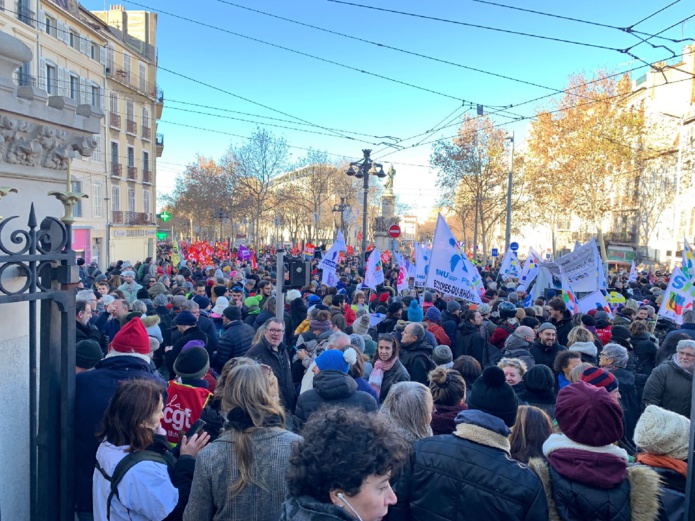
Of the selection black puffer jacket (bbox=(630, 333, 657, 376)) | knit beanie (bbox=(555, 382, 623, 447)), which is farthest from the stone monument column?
knit beanie (bbox=(555, 382, 623, 447))

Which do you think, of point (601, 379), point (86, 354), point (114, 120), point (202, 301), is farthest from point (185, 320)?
point (114, 120)

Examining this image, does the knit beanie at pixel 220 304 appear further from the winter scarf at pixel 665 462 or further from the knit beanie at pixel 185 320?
the winter scarf at pixel 665 462

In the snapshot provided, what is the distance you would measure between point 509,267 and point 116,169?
84.2ft

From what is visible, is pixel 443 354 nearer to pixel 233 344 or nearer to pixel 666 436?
pixel 233 344

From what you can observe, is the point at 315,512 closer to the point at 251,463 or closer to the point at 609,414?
the point at 251,463

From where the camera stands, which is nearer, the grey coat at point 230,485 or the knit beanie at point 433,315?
the grey coat at point 230,485

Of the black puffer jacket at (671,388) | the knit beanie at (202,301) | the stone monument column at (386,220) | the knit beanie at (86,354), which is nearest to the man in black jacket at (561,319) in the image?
the black puffer jacket at (671,388)

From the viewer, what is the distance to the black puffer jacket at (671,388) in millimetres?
4809

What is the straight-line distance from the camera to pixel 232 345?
6246 mm

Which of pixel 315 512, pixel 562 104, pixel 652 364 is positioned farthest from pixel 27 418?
pixel 562 104

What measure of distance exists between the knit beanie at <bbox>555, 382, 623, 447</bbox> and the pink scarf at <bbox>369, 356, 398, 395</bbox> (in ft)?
8.24

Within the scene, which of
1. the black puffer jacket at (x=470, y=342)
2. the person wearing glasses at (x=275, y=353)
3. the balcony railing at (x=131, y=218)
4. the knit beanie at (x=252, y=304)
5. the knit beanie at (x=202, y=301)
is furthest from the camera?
the balcony railing at (x=131, y=218)

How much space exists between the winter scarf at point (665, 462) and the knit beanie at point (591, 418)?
0.45 metres

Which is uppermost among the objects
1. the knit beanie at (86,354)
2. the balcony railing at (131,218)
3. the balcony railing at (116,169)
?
the balcony railing at (116,169)
